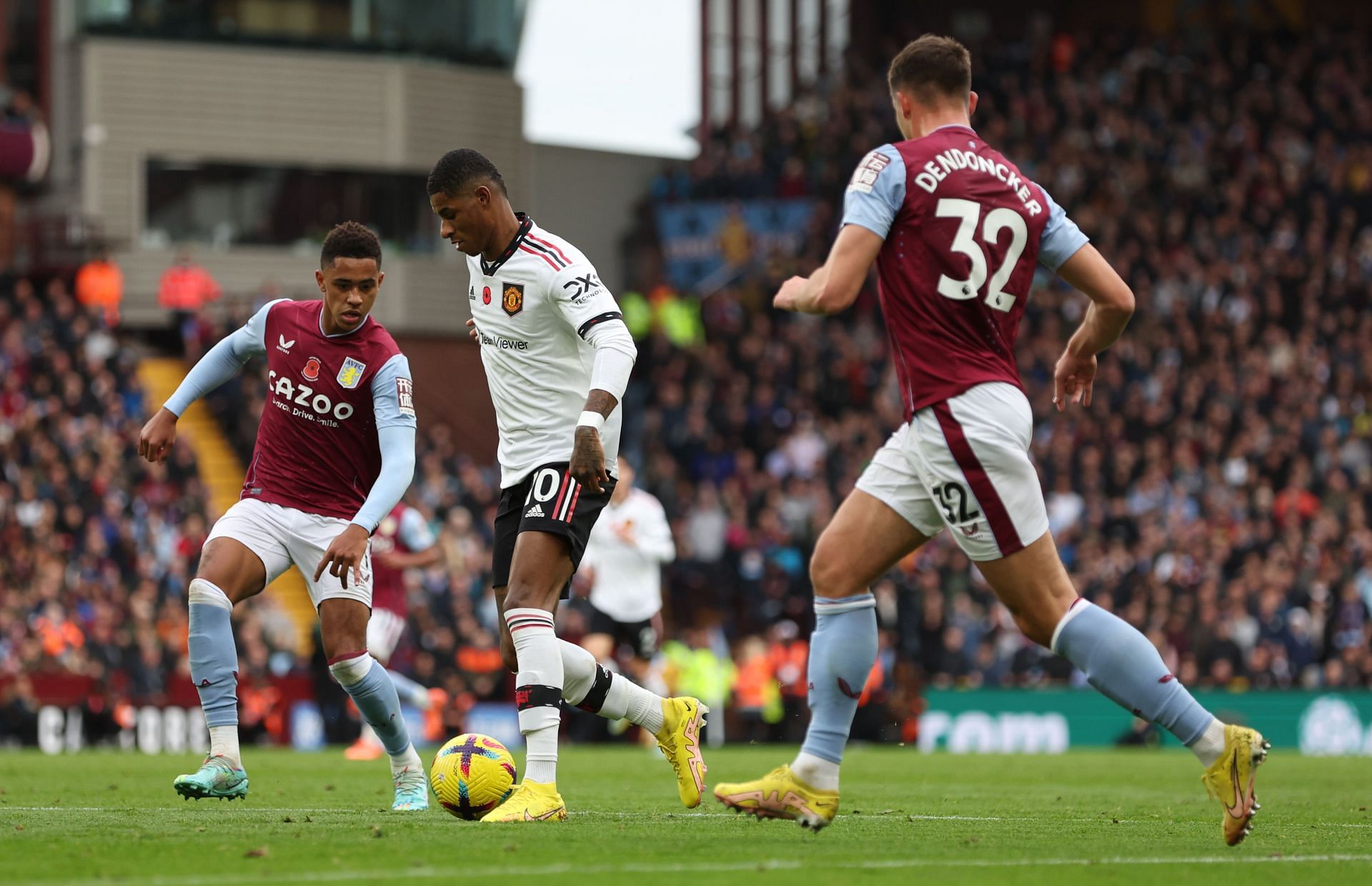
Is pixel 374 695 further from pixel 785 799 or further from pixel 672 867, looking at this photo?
pixel 672 867

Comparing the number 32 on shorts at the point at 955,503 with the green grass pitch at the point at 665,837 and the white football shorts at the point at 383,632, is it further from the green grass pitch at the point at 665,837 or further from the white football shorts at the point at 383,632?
the white football shorts at the point at 383,632

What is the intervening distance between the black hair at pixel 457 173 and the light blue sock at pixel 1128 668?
9.72 ft

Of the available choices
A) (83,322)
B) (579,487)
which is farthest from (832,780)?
(83,322)

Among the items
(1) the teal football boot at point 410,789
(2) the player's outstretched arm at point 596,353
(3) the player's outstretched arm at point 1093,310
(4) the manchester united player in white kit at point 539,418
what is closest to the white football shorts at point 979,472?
(3) the player's outstretched arm at point 1093,310

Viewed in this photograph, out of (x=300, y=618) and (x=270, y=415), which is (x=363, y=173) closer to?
(x=300, y=618)

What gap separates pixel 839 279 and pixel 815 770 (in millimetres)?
1730

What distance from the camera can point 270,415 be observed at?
9.03 m

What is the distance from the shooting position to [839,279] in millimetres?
6516

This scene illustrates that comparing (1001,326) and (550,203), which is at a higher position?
(550,203)

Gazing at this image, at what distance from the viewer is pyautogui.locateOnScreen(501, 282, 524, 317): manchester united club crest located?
804 centimetres

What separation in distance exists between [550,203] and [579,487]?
30725mm

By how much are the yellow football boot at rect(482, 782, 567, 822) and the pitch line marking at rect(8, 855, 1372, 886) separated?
162cm

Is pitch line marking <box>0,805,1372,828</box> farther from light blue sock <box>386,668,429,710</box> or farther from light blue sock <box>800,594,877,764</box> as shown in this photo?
light blue sock <box>386,668,429,710</box>

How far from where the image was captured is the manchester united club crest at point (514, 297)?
8039mm
